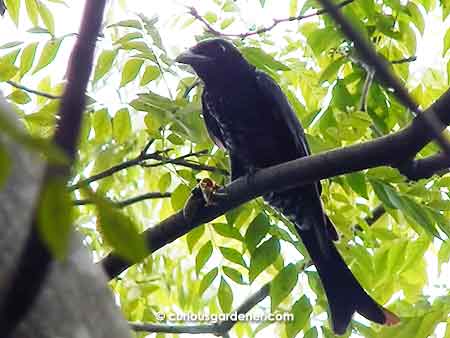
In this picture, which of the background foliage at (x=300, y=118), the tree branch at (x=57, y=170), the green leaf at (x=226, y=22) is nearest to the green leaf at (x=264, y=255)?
the background foliage at (x=300, y=118)

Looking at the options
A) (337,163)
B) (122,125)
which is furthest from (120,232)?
(122,125)

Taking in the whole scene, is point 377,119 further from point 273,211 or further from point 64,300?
point 64,300

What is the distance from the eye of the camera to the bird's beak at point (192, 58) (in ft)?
9.50

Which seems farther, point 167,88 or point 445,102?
point 167,88

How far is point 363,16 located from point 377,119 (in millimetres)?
294

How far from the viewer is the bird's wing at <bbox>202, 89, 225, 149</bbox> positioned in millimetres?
2906

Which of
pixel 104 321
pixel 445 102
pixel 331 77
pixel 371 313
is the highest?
pixel 331 77

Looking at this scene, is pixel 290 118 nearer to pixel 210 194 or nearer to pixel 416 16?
pixel 416 16

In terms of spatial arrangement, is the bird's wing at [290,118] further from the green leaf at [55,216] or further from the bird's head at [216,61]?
the green leaf at [55,216]

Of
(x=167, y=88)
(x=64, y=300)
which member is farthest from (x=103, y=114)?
(x=64, y=300)

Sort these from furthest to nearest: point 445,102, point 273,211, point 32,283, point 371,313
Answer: point 273,211 < point 371,313 < point 445,102 < point 32,283

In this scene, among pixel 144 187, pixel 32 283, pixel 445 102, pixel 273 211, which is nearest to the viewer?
pixel 32 283

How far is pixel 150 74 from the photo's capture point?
230 cm

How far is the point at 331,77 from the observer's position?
2.42 m
